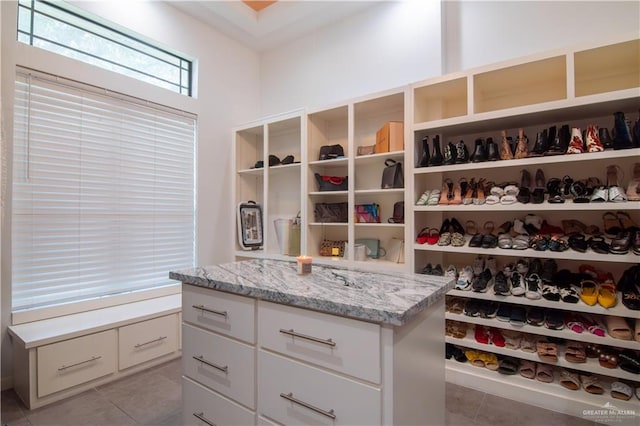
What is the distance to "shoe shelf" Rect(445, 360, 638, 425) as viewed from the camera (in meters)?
1.84

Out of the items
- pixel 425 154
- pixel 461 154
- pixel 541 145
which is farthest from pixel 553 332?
pixel 425 154

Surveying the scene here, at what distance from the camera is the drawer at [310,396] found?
100 cm

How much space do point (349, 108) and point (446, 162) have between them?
1020 millimetres

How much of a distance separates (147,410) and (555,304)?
8.77ft

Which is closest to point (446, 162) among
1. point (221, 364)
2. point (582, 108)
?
point (582, 108)

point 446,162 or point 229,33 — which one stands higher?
point 229,33

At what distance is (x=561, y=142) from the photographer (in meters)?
2.03

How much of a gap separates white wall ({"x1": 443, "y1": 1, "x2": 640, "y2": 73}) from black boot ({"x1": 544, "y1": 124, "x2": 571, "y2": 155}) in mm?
697

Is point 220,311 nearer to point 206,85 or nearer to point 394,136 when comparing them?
point 394,136

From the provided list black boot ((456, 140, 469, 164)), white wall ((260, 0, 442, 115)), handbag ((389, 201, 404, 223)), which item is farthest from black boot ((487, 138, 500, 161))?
white wall ((260, 0, 442, 115))

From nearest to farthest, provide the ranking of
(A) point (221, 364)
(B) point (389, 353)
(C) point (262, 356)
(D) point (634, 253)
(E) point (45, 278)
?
(B) point (389, 353), (C) point (262, 356), (A) point (221, 364), (D) point (634, 253), (E) point (45, 278)

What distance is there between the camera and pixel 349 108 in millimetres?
2863

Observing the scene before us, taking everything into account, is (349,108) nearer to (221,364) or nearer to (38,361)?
(221,364)

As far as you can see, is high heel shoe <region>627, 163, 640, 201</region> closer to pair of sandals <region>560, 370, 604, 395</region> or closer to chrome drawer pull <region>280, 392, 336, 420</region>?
pair of sandals <region>560, 370, 604, 395</region>
